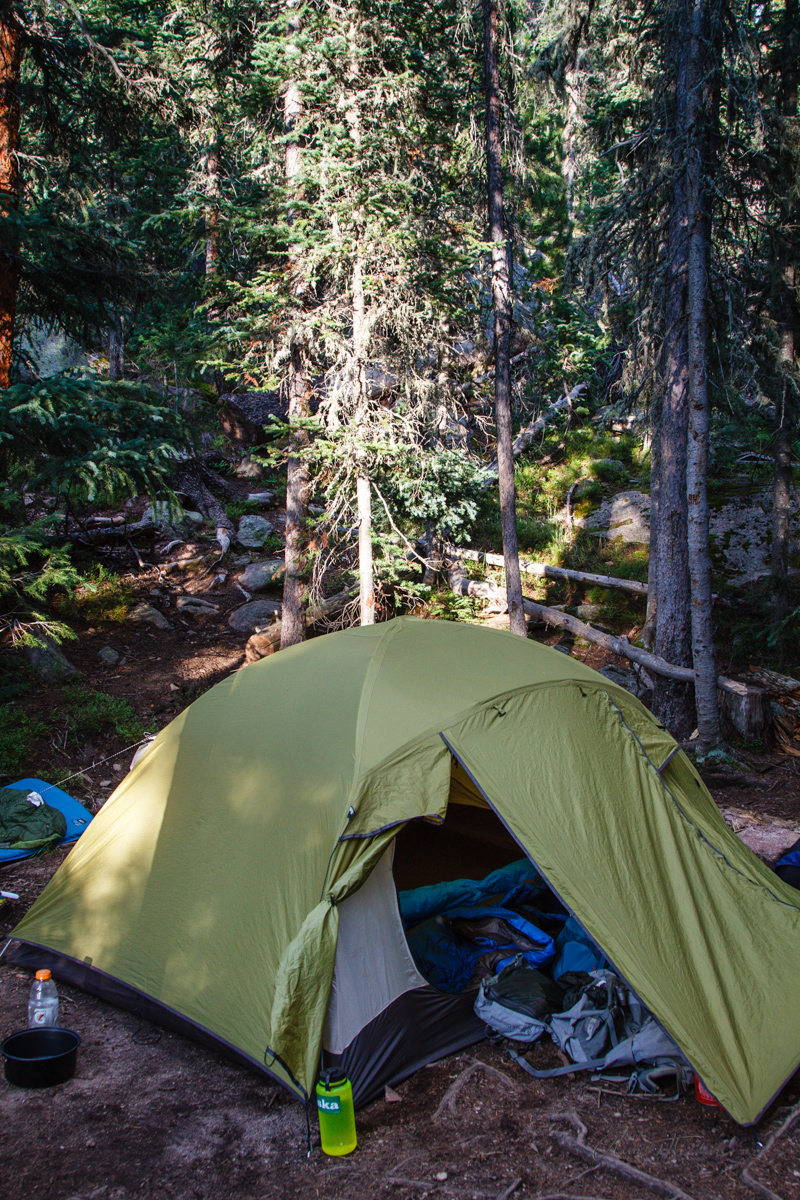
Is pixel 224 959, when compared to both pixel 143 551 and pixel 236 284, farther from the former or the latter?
pixel 143 551

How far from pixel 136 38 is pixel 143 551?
769 centimetres

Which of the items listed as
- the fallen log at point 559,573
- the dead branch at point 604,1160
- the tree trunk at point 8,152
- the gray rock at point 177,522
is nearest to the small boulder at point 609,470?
the fallen log at point 559,573

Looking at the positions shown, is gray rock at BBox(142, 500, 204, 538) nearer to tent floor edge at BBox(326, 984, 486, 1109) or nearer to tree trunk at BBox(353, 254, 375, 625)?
tree trunk at BBox(353, 254, 375, 625)

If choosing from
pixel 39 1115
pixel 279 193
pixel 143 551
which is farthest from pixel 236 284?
pixel 39 1115

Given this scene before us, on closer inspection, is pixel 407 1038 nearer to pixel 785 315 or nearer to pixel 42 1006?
pixel 42 1006

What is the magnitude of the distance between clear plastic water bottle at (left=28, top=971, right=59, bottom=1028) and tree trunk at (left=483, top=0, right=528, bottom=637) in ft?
26.4

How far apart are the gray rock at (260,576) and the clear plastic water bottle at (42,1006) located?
927 centimetres

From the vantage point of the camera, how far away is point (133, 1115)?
128 inches

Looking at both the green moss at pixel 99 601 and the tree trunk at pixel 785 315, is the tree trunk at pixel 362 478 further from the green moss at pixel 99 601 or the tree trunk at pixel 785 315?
the tree trunk at pixel 785 315

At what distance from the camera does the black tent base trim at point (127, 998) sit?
3.51 m

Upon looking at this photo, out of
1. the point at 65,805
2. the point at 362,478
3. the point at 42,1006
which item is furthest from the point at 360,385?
the point at 42,1006

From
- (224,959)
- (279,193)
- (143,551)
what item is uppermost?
(279,193)

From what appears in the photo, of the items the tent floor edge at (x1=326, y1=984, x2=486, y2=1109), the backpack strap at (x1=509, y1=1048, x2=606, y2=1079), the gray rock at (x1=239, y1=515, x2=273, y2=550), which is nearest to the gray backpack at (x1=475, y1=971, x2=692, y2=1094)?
the backpack strap at (x1=509, y1=1048, x2=606, y2=1079)

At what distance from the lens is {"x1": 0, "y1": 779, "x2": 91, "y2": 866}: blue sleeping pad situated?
6.43m
